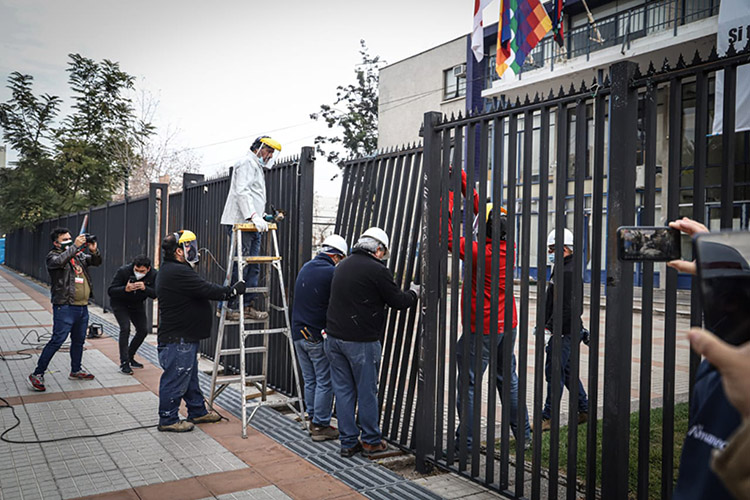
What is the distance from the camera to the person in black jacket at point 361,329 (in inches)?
211

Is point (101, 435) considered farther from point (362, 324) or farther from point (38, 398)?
point (362, 324)

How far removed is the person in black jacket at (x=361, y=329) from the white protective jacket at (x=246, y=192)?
2058 mm

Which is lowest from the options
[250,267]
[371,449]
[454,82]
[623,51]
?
[371,449]

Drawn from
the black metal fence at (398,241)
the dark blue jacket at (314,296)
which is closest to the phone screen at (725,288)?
the black metal fence at (398,241)

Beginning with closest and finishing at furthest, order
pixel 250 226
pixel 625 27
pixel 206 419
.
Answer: pixel 206 419 < pixel 250 226 < pixel 625 27

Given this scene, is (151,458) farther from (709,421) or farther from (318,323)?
(709,421)

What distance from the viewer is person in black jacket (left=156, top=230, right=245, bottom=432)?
620 centimetres

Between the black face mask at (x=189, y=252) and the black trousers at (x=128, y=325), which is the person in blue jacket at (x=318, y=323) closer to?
the black face mask at (x=189, y=252)

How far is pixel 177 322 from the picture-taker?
6.21 m

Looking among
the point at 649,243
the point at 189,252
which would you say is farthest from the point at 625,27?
the point at 649,243

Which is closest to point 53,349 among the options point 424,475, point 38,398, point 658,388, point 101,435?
point 38,398

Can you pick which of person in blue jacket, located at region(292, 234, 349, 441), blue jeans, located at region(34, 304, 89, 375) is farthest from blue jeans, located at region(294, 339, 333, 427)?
blue jeans, located at region(34, 304, 89, 375)

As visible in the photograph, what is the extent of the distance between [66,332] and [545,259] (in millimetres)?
6715

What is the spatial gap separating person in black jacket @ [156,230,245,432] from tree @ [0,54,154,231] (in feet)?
69.3
